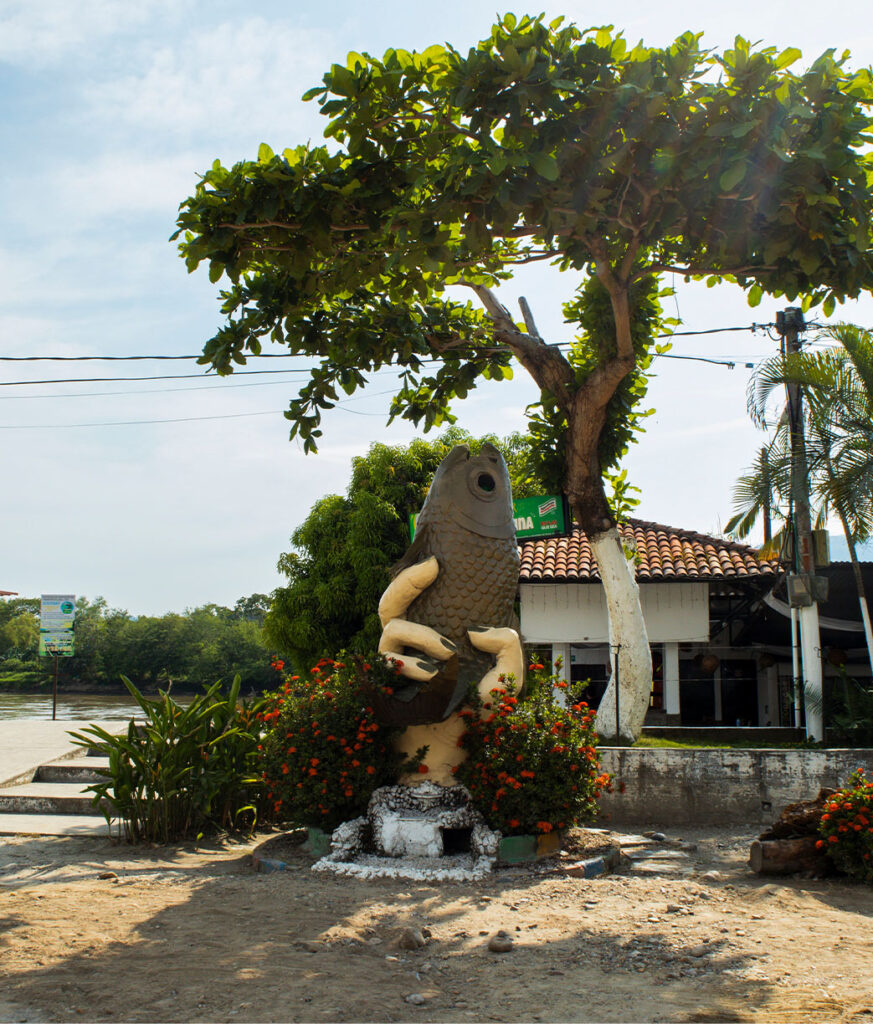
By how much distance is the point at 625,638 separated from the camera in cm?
916

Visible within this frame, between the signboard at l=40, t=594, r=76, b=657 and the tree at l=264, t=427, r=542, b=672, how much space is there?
172 inches

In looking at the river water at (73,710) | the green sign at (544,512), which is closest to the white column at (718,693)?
the green sign at (544,512)

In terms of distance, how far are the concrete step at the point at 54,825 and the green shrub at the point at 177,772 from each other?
383 mm

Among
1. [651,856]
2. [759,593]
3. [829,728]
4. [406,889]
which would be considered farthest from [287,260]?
[759,593]

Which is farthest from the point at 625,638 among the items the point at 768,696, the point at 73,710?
the point at 73,710

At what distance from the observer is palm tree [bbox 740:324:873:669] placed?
10.7 metres

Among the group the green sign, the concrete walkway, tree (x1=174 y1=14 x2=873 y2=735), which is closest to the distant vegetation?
the concrete walkway

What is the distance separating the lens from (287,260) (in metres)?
7.45

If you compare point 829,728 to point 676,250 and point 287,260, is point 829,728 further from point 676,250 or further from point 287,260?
point 287,260

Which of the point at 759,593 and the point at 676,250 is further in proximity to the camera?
the point at 759,593

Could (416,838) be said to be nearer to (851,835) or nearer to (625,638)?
(851,835)

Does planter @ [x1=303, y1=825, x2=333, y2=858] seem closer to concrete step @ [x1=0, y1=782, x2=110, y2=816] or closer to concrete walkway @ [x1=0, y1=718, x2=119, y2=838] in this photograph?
concrete walkway @ [x1=0, y1=718, x2=119, y2=838]

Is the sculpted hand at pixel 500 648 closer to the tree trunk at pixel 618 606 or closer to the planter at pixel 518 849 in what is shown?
the planter at pixel 518 849

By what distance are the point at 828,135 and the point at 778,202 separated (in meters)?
0.53
